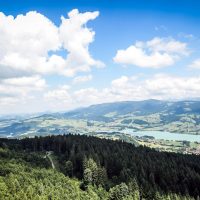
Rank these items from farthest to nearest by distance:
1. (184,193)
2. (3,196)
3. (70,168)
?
(70,168), (184,193), (3,196)

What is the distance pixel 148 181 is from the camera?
17975 centimetres

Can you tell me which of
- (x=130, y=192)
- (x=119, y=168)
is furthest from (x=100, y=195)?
(x=119, y=168)

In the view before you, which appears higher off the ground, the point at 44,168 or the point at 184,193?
the point at 44,168

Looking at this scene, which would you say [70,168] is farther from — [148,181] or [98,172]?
[148,181]

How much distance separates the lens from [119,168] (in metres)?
196

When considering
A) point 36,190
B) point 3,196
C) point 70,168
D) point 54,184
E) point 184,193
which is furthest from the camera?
point 70,168

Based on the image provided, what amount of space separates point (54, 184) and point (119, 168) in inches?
2257

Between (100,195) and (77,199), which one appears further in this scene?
(100,195)

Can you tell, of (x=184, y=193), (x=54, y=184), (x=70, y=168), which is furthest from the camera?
(x=70, y=168)

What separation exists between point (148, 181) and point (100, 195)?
130ft

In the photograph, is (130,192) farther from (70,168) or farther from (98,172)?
(70,168)

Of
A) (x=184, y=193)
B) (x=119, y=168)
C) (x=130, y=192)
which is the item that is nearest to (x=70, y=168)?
(x=119, y=168)

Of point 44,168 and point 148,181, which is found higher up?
point 44,168

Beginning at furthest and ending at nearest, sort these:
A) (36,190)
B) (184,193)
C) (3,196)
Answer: (184,193) < (36,190) < (3,196)
